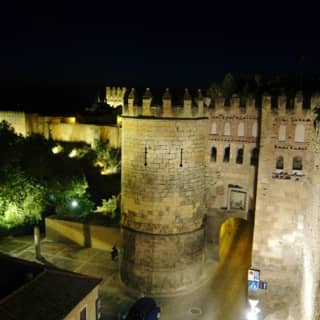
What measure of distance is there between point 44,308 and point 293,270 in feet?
37.1

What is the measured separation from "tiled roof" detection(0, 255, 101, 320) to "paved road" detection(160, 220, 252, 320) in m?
5.35

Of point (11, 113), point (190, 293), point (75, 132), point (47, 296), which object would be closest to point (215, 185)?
point (190, 293)

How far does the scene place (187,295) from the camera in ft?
62.3

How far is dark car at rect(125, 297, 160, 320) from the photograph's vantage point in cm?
1586

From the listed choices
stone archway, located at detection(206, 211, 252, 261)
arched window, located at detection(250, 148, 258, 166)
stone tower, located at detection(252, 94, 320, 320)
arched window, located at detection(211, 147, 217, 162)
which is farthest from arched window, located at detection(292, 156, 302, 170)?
arched window, located at detection(211, 147, 217, 162)

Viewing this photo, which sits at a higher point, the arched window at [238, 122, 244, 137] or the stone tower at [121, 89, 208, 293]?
the arched window at [238, 122, 244, 137]

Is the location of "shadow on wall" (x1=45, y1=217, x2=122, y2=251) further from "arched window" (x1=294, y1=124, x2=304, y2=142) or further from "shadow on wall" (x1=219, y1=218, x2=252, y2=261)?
"arched window" (x1=294, y1=124, x2=304, y2=142)

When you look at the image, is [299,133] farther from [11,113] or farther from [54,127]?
[11,113]

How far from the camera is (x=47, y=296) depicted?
12.7 m

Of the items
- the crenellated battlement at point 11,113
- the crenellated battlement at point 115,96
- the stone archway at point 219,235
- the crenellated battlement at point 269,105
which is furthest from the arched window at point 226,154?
the crenellated battlement at point 115,96

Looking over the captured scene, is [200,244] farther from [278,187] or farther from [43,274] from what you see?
[43,274]

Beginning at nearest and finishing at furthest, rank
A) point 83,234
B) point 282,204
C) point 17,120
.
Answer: point 282,204
point 83,234
point 17,120

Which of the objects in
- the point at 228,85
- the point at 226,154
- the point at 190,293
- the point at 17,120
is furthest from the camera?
the point at 17,120

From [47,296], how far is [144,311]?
192 inches
